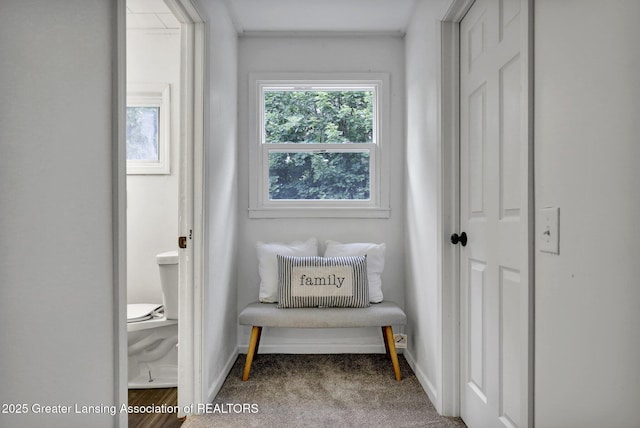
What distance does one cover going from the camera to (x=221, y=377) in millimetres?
2594

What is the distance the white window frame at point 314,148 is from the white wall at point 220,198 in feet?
0.58

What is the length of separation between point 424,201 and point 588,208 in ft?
5.24

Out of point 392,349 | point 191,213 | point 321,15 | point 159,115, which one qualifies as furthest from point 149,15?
point 392,349

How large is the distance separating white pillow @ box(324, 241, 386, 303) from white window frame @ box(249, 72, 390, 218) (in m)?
0.26

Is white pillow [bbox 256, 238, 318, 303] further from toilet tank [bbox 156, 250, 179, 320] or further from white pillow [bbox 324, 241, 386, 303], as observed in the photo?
toilet tank [bbox 156, 250, 179, 320]

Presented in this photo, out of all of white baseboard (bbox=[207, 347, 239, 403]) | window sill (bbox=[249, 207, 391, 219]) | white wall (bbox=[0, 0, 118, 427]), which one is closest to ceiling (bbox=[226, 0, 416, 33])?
window sill (bbox=[249, 207, 391, 219])

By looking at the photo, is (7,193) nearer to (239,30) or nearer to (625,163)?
(625,163)

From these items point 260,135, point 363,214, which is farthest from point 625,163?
point 260,135

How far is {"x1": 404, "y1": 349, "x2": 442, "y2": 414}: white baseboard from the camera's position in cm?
224

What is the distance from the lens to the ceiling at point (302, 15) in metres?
2.79

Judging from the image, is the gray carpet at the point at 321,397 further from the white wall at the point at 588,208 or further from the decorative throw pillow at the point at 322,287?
the white wall at the point at 588,208

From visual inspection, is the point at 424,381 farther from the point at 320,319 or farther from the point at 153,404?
the point at 153,404

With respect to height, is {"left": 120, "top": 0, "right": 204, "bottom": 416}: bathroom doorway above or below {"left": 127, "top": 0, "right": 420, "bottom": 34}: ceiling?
below

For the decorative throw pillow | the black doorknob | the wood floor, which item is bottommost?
the wood floor
